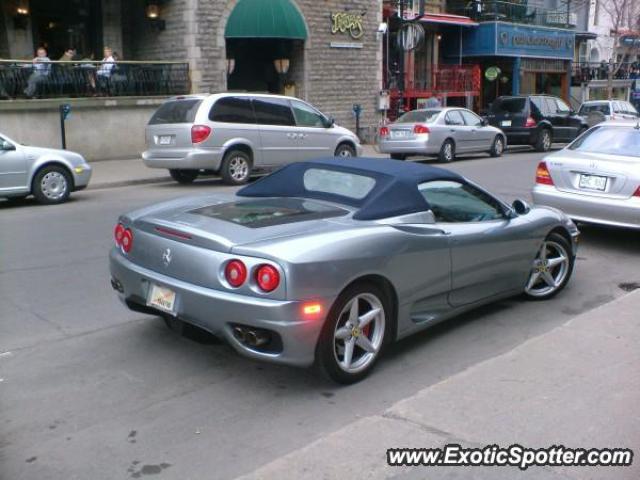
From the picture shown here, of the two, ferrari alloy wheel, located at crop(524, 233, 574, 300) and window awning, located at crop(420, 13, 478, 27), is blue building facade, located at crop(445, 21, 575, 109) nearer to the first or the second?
window awning, located at crop(420, 13, 478, 27)

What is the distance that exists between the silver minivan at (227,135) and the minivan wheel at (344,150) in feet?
2.97

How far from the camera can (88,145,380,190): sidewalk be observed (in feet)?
48.2

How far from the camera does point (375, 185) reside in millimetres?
5160

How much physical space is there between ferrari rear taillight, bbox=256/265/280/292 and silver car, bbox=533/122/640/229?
5.66 m


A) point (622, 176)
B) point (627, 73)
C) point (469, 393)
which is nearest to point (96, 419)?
point (469, 393)

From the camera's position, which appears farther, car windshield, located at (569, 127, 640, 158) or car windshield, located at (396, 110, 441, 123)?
car windshield, located at (396, 110, 441, 123)

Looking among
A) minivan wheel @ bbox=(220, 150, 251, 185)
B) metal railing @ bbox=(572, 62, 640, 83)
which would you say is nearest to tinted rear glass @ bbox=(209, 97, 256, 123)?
minivan wheel @ bbox=(220, 150, 251, 185)

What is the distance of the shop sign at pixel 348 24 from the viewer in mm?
23906

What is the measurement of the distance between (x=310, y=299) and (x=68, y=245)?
530 cm

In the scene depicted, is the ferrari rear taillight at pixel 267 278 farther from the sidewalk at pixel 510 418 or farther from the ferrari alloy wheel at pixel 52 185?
the ferrari alloy wheel at pixel 52 185

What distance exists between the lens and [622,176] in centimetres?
835

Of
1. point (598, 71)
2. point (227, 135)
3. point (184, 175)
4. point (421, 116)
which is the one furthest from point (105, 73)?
point (598, 71)

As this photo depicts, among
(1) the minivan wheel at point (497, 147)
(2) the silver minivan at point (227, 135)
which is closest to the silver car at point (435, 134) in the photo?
(1) the minivan wheel at point (497, 147)

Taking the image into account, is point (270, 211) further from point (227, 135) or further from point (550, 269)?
point (227, 135)
